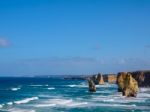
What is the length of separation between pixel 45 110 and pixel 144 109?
13379 millimetres

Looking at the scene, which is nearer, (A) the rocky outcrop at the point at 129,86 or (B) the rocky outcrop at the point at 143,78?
(A) the rocky outcrop at the point at 129,86

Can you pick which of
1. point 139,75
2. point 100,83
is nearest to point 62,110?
point 139,75

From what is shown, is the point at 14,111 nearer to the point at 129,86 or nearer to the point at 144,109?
the point at 144,109

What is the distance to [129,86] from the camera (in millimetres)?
67812

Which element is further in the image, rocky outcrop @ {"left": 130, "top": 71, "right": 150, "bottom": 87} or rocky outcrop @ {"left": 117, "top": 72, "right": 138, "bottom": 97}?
rocky outcrop @ {"left": 130, "top": 71, "right": 150, "bottom": 87}

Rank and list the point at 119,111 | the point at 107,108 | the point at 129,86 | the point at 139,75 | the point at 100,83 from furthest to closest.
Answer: the point at 100,83
the point at 139,75
the point at 129,86
the point at 107,108
the point at 119,111

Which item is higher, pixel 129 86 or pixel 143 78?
pixel 143 78

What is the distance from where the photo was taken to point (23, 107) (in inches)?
2183

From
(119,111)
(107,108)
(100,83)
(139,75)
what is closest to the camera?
(119,111)

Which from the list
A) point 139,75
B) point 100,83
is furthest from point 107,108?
point 100,83

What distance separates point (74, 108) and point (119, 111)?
7320mm

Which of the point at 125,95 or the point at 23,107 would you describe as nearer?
the point at 23,107

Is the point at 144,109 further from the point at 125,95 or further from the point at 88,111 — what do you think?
the point at 125,95

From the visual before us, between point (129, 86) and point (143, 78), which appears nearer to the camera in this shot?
point (129, 86)
